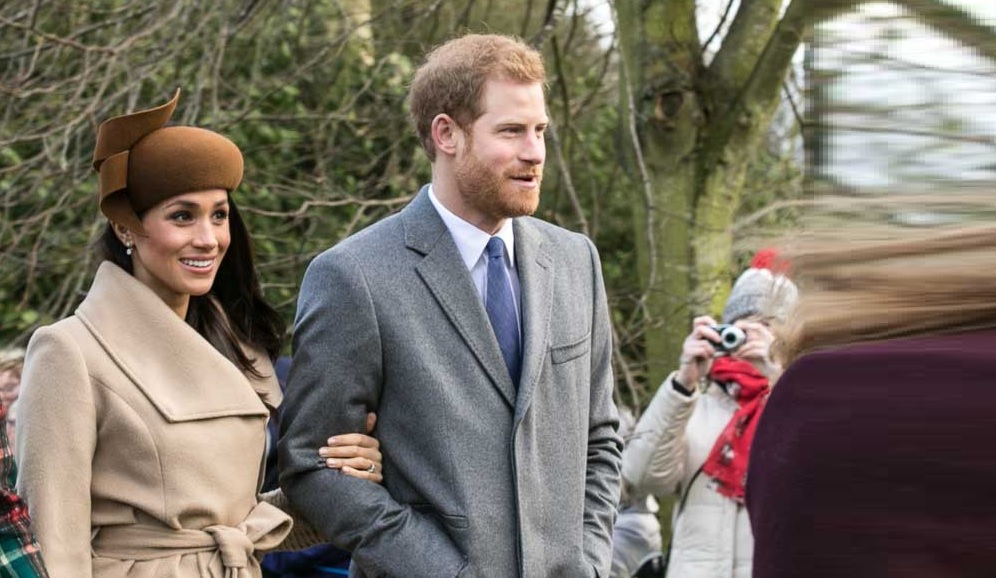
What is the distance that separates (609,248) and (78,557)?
6160mm

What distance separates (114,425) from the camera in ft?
9.92

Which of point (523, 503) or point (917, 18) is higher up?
point (917, 18)

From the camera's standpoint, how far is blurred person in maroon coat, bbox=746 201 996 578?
0.95 metres

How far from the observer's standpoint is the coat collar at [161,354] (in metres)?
3.14

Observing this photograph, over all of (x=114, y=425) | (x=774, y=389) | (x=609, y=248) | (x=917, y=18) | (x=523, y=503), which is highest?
(x=917, y=18)

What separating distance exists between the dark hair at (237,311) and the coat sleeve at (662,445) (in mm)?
1381

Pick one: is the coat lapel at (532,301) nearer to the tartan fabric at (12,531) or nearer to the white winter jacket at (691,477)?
the tartan fabric at (12,531)

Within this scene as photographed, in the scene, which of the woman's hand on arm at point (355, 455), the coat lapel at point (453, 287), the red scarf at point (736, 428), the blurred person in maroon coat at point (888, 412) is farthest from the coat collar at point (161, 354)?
the blurred person in maroon coat at point (888, 412)

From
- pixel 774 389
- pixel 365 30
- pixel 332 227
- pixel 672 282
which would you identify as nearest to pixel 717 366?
pixel 672 282

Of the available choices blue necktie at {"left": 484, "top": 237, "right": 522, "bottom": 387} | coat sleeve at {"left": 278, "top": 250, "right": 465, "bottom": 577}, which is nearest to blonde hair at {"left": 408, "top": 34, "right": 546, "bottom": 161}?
blue necktie at {"left": 484, "top": 237, "right": 522, "bottom": 387}

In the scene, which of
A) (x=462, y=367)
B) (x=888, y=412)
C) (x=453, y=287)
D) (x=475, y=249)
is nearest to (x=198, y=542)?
(x=462, y=367)

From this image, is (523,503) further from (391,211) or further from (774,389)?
(391,211)

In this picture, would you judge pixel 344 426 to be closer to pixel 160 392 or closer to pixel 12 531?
pixel 160 392

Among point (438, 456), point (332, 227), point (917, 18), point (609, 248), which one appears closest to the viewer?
A: point (917, 18)
